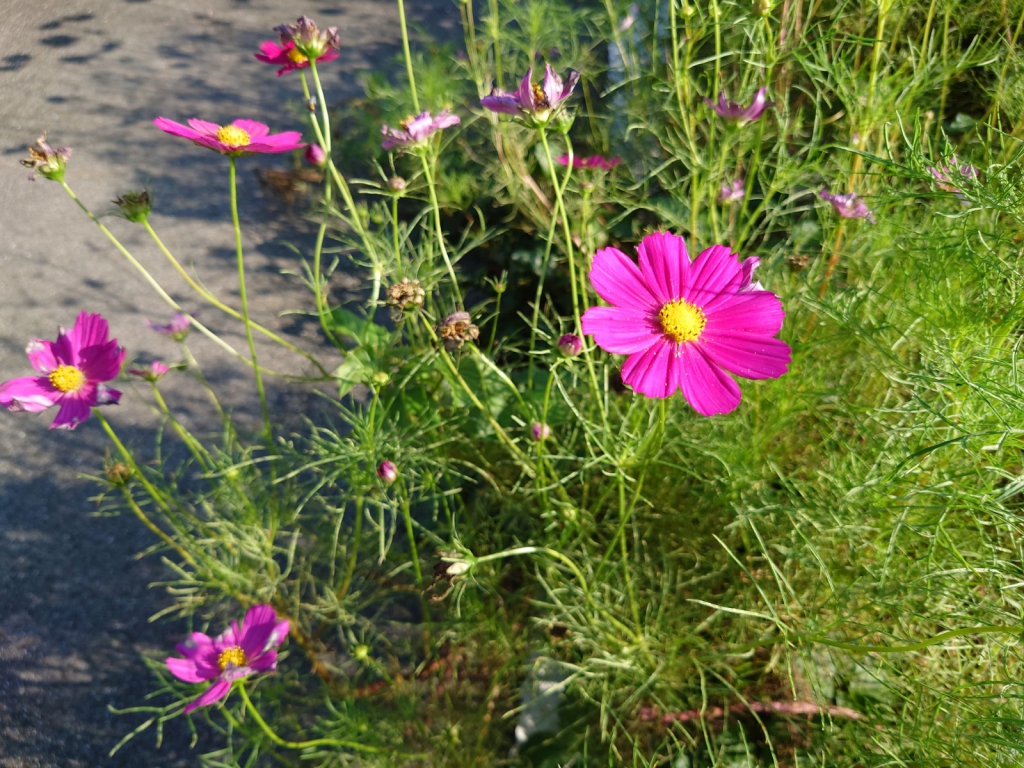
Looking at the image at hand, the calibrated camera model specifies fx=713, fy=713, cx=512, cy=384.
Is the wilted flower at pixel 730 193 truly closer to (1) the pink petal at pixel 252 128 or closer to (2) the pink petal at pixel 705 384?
(2) the pink petal at pixel 705 384

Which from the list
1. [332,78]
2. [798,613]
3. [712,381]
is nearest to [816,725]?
[798,613]

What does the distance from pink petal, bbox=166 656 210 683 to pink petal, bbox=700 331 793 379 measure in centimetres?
66

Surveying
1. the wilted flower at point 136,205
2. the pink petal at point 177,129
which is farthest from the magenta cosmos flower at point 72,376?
Result: the pink petal at point 177,129

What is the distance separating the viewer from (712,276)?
0.64m

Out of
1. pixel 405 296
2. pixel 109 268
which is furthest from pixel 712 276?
pixel 109 268

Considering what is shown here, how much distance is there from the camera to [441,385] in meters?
1.08

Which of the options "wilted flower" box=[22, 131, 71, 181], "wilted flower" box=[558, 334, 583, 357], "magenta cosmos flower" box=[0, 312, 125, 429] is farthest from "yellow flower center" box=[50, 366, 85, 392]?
"wilted flower" box=[558, 334, 583, 357]

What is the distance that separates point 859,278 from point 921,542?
1.16 feet

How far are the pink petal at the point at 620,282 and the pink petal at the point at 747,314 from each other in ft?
0.17

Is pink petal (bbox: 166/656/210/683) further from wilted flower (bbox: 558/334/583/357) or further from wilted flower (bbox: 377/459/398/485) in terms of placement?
wilted flower (bbox: 558/334/583/357)

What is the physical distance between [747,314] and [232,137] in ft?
1.92

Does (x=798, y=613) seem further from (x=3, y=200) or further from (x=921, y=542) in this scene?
(x=3, y=200)

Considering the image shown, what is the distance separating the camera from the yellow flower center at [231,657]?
813 mm

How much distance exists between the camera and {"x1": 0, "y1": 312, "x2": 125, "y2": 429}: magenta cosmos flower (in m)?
0.81
